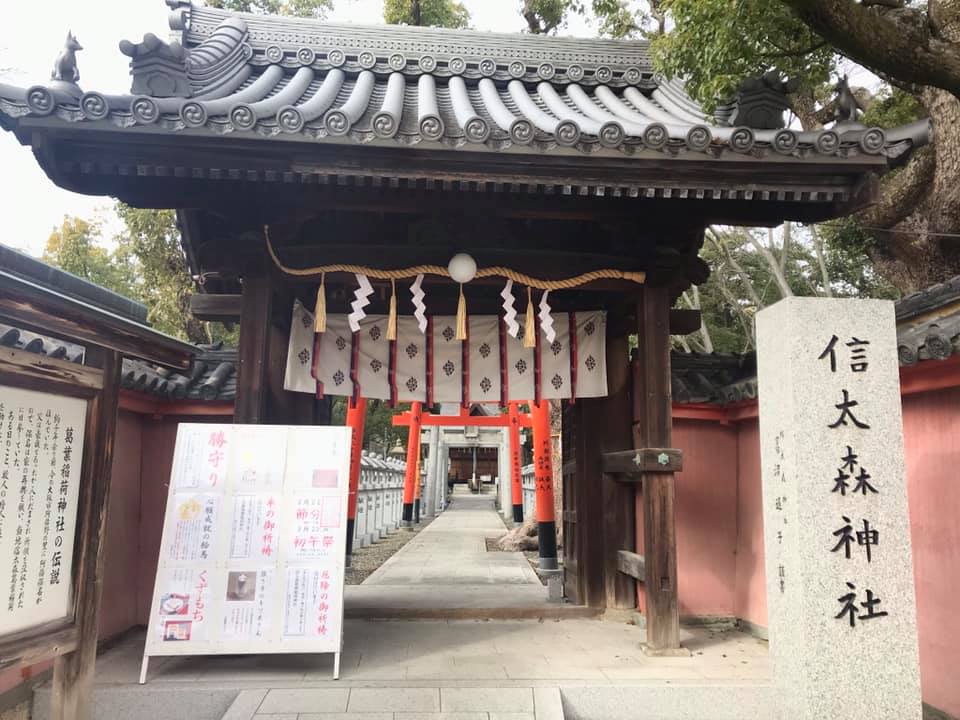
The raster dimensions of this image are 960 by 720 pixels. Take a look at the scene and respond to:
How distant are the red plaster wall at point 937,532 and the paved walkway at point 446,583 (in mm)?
3468

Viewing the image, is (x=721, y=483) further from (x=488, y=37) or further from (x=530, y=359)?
(x=488, y=37)

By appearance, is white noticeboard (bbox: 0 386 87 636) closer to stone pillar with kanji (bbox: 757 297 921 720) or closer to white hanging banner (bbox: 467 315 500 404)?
stone pillar with kanji (bbox: 757 297 921 720)

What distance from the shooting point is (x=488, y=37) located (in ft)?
27.3

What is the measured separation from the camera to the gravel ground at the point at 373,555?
458 inches

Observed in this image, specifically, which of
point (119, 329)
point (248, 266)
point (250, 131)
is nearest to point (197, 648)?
point (119, 329)

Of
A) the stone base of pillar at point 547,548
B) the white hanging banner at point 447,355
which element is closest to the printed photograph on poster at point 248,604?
the white hanging banner at point 447,355

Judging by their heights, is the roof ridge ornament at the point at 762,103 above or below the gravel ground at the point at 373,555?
above

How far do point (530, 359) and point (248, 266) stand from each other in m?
2.99

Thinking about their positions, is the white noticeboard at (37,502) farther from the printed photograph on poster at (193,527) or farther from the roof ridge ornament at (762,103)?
the roof ridge ornament at (762,103)

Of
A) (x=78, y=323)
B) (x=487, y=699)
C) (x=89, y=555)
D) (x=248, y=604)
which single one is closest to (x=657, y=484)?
(x=487, y=699)

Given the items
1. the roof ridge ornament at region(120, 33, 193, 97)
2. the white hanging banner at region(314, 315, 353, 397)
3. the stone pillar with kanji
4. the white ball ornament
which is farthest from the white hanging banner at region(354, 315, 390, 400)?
the stone pillar with kanji

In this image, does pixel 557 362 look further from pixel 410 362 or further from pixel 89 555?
pixel 89 555

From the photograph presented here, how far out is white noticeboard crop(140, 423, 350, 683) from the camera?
490 centimetres

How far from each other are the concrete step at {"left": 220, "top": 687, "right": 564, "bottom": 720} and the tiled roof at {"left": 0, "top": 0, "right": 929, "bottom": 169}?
3.72 meters
